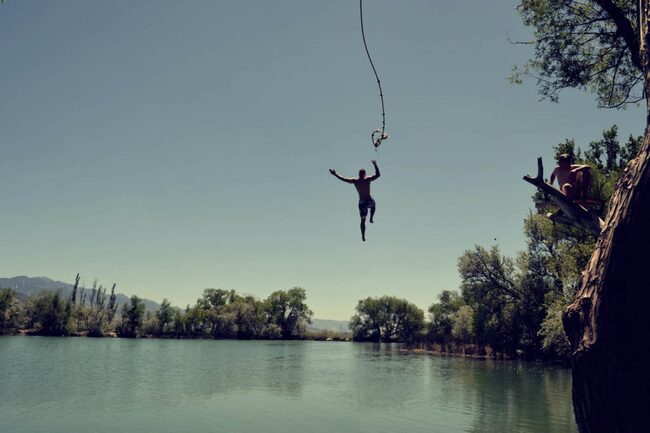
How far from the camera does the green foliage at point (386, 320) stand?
12425 centimetres

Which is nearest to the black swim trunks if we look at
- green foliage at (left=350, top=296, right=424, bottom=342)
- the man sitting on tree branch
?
the man sitting on tree branch

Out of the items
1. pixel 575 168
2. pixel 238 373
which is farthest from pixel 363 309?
pixel 575 168

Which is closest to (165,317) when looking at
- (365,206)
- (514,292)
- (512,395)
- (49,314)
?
(49,314)

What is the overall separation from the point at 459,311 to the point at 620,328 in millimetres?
67083

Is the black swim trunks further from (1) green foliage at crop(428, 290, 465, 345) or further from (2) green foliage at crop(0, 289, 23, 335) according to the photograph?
(2) green foliage at crop(0, 289, 23, 335)

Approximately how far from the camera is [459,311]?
221 feet

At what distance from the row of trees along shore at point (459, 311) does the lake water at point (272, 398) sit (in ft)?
31.3

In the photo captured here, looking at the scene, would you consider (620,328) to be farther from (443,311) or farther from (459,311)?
(443,311)

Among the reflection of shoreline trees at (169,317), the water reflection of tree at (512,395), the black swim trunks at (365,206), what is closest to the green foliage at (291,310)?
the reflection of shoreline trees at (169,317)

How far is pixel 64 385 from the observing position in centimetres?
3181

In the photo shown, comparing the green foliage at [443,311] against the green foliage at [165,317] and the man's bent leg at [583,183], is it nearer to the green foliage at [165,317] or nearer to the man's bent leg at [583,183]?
the green foliage at [165,317]

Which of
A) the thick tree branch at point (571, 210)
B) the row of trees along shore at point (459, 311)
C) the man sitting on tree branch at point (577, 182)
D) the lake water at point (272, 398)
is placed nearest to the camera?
the thick tree branch at point (571, 210)

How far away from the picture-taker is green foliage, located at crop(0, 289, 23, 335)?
9425 centimetres

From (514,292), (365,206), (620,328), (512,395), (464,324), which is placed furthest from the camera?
(464,324)
